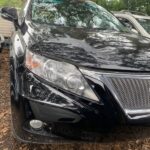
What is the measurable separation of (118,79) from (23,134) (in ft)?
3.03

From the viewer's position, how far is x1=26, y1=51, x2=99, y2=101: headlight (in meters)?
2.89

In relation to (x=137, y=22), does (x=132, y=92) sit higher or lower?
higher

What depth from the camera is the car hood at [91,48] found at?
3039mm

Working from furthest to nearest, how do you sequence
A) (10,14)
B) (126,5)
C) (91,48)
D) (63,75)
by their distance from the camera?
(126,5) → (10,14) → (91,48) → (63,75)

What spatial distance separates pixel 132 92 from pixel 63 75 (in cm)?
61

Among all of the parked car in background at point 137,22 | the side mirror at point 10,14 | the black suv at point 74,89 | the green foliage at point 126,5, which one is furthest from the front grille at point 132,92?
the green foliage at point 126,5

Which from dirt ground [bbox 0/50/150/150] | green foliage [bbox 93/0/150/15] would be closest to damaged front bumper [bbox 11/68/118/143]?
dirt ground [bbox 0/50/150/150]

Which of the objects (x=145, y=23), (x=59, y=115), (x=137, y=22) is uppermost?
(x=59, y=115)

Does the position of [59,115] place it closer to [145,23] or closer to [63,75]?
[63,75]

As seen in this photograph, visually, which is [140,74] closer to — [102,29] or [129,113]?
[129,113]

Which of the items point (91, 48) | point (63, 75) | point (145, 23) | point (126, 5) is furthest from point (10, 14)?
point (126, 5)

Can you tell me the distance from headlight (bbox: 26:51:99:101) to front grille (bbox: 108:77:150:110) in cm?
22

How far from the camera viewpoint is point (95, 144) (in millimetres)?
3146

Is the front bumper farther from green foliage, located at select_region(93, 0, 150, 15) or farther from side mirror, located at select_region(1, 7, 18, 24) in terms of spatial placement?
green foliage, located at select_region(93, 0, 150, 15)
